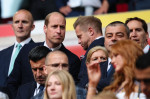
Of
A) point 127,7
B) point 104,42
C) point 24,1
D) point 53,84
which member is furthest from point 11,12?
point 53,84

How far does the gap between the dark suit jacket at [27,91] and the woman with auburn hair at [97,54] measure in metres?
0.72

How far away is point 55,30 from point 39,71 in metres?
0.83

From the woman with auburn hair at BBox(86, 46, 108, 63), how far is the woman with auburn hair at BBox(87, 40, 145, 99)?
891mm

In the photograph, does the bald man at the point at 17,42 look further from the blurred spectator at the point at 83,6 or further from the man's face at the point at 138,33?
the man's face at the point at 138,33

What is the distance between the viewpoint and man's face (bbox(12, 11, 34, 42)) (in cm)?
753

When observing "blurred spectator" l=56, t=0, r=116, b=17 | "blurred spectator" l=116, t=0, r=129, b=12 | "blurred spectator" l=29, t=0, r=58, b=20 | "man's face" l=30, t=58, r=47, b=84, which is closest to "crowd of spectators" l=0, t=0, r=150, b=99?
"man's face" l=30, t=58, r=47, b=84

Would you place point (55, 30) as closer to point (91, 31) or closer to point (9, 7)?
point (91, 31)

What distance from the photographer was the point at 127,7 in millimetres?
9258

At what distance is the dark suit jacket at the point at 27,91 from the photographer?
621 centimetres

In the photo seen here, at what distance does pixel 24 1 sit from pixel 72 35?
1.15 meters

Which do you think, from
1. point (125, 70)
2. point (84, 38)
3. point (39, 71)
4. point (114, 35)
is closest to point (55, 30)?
point (84, 38)

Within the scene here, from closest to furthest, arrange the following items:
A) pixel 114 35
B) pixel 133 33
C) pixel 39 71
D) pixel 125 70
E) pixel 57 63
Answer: pixel 125 70
pixel 57 63
pixel 114 35
pixel 39 71
pixel 133 33

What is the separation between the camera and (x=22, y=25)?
298 inches

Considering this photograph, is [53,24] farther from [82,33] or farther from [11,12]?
[11,12]
